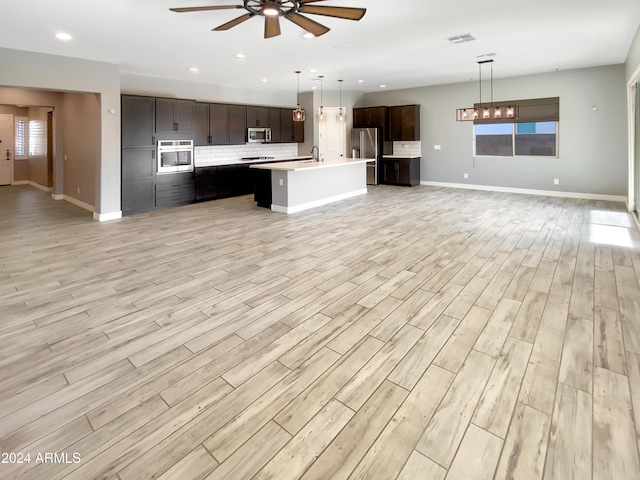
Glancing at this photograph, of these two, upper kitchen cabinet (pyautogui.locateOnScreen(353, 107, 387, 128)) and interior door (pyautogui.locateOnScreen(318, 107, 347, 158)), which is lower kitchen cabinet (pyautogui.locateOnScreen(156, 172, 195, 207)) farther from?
upper kitchen cabinet (pyautogui.locateOnScreen(353, 107, 387, 128))

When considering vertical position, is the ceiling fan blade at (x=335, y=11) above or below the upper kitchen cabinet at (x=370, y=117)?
below

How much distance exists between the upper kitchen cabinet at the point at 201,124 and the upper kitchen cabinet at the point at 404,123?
515cm

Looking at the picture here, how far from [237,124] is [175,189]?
8.06 ft

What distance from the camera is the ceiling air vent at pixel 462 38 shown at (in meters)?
5.36

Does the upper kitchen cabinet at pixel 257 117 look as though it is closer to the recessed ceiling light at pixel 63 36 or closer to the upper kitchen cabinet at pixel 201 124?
the upper kitchen cabinet at pixel 201 124

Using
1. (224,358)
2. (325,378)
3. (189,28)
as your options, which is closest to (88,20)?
(189,28)

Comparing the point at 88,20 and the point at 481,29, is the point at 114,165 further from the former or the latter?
the point at 481,29

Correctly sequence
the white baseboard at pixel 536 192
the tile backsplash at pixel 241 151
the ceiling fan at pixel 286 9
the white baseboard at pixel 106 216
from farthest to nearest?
the tile backsplash at pixel 241 151
the white baseboard at pixel 536 192
the white baseboard at pixel 106 216
the ceiling fan at pixel 286 9

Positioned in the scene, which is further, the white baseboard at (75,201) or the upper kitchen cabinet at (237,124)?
the upper kitchen cabinet at (237,124)

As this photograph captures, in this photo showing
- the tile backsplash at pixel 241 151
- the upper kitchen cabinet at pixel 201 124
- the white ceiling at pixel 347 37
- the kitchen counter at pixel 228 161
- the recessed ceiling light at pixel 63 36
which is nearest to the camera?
the white ceiling at pixel 347 37

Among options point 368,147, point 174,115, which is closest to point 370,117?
point 368,147

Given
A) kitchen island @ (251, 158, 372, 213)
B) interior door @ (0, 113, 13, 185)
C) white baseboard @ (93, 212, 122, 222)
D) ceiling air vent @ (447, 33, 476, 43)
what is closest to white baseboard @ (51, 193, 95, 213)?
white baseboard @ (93, 212, 122, 222)

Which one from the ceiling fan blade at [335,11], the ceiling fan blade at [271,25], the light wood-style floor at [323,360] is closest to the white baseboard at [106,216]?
the light wood-style floor at [323,360]

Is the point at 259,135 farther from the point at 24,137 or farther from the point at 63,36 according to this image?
the point at 24,137
